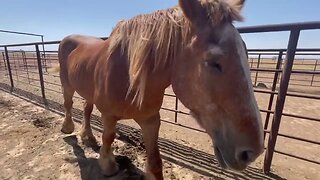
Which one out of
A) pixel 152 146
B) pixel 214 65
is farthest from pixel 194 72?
pixel 152 146

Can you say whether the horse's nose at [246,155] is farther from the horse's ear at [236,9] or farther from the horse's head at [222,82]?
the horse's ear at [236,9]

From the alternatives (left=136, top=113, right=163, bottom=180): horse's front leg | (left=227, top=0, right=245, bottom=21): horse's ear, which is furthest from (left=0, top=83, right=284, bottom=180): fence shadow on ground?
(left=227, top=0, right=245, bottom=21): horse's ear

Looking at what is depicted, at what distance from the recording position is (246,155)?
1.06 m

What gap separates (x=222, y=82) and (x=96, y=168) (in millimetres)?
1848

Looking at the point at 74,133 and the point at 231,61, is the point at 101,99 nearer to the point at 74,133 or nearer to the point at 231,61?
the point at 231,61

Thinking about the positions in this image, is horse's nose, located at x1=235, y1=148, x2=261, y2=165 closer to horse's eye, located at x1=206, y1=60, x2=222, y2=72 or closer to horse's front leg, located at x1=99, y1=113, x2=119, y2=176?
horse's eye, located at x1=206, y1=60, x2=222, y2=72

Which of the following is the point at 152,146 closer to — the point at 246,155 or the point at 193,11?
the point at 246,155

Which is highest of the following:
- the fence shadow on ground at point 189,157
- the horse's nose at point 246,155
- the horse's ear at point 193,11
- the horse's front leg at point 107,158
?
the horse's ear at point 193,11

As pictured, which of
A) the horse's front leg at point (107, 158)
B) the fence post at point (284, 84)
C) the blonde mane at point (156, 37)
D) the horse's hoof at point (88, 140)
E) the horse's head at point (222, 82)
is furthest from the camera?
the horse's hoof at point (88, 140)

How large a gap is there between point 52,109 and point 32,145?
1509 mm

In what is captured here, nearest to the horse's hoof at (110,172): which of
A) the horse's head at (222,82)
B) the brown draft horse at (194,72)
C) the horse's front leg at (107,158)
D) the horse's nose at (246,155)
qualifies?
the horse's front leg at (107,158)

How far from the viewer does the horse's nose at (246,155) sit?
3.43 ft

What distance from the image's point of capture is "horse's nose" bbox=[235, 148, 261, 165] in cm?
105

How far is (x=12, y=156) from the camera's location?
8.98ft
